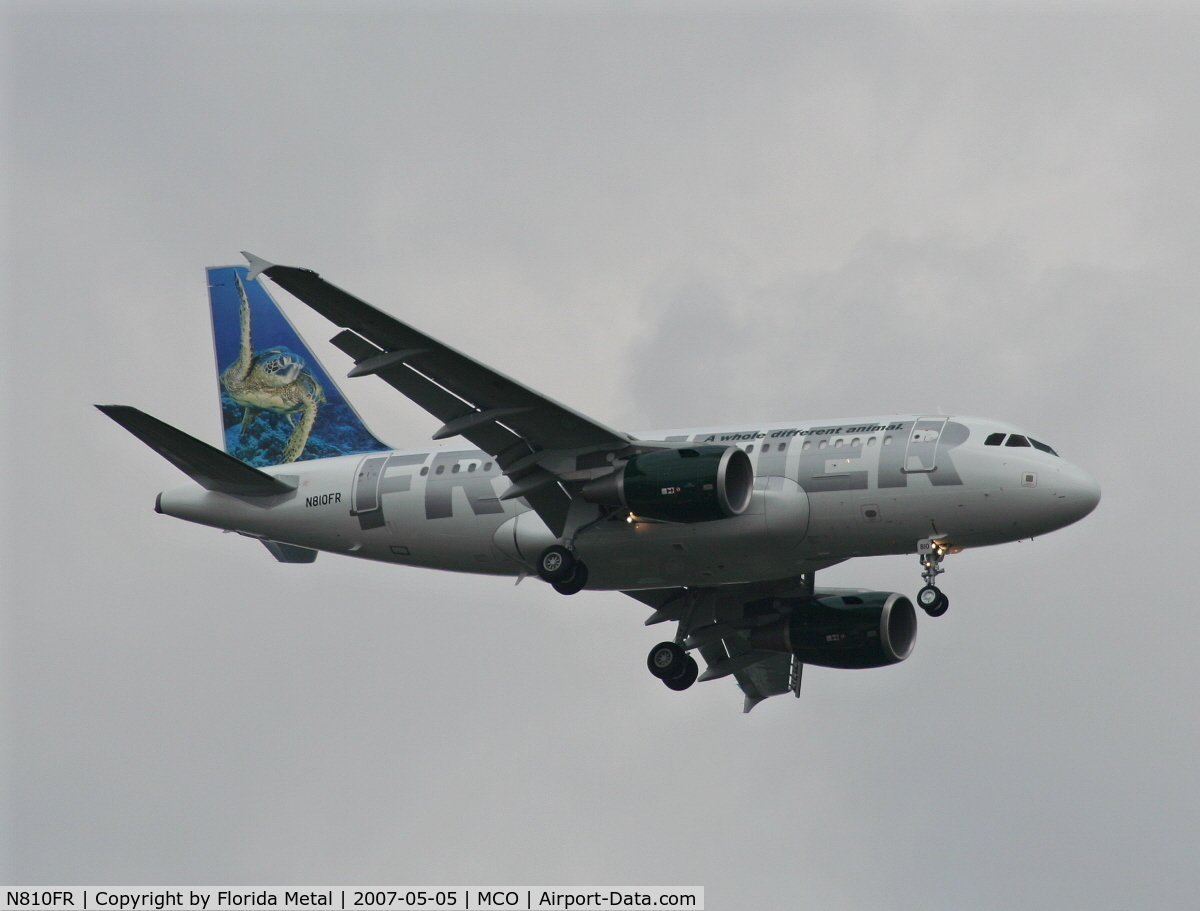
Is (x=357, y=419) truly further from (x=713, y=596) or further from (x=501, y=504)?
(x=713, y=596)

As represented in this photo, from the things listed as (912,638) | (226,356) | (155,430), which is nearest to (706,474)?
(912,638)

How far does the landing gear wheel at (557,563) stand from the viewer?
41.8 meters

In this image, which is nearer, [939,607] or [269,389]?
[939,607]

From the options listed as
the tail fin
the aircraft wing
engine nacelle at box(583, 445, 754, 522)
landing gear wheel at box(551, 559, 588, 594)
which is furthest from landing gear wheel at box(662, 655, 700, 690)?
the tail fin

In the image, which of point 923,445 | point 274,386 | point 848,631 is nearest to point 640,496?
point 923,445

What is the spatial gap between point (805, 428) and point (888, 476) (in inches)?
99.7

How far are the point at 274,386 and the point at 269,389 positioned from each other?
16cm

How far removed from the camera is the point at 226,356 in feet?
165

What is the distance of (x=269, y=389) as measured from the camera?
161 ft

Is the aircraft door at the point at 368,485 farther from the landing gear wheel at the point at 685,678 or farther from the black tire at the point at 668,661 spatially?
the landing gear wheel at the point at 685,678

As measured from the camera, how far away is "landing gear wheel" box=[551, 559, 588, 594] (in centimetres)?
4197

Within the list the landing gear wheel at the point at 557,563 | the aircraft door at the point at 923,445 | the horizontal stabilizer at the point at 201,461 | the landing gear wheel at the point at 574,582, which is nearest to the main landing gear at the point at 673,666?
the landing gear wheel at the point at 574,582

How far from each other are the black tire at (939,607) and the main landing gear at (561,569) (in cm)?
790

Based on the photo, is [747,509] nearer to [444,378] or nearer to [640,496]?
[640,496]
